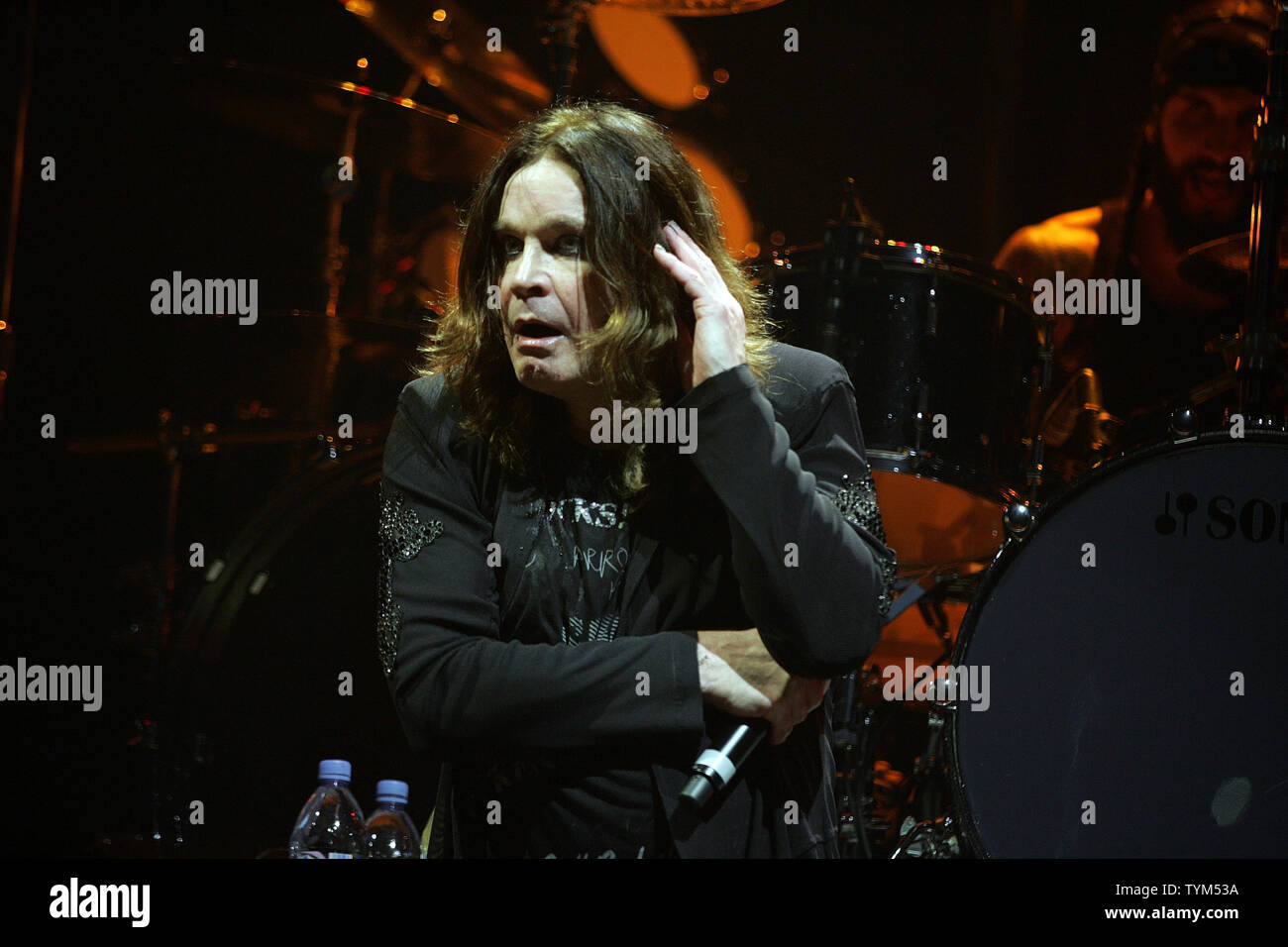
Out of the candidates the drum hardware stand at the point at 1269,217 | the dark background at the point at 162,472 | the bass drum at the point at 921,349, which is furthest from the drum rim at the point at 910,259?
the dark background at the point at 162,472

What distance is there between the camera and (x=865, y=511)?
177cm

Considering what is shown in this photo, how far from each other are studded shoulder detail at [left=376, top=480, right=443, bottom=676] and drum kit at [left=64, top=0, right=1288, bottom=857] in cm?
83

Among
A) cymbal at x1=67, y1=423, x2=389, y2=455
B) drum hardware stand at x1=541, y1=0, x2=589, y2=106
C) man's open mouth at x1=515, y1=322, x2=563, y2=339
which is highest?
drum hardware stand at x1=541, y1=0, x2=589, y2=106

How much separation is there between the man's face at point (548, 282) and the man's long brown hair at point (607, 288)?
0.06 ft

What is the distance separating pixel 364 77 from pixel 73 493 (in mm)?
1341

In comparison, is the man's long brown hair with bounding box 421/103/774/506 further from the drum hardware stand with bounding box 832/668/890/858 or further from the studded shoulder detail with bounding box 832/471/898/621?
the drum hardware stand with bounding box 832/668/890/858

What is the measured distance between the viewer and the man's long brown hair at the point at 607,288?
1.78 meters

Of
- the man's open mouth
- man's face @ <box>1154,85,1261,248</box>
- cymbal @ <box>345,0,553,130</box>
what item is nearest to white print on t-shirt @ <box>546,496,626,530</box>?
the man's open mouth

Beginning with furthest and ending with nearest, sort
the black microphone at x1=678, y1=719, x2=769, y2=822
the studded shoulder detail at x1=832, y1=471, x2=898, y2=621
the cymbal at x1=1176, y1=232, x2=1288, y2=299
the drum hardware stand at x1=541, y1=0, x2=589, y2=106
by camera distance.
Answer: the cymbal at x1=1176, y1=232, x2=1288, y2=299, the drum hardware stand at x1=541, y1=0, x2=589, y2=106, the studded shoulder detail at x1=832, y1=471, x2=898, y2=621, the black microphone at x1=678, y1=719, x2=769, y2=822

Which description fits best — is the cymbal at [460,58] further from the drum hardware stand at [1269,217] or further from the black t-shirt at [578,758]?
the black t-shirt at [578,758]

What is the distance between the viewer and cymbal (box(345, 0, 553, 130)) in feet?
10.7

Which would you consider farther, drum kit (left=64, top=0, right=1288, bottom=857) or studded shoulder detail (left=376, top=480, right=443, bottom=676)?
drum kit (left=64, top=0, right=1288, bottom=857)

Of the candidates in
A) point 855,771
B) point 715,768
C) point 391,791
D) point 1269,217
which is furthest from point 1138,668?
point 391,791

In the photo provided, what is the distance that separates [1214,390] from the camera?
8.79 feet
